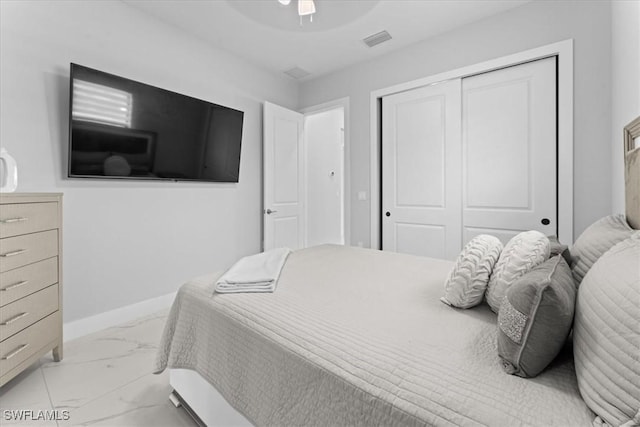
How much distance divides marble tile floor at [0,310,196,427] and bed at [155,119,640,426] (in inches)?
6.2

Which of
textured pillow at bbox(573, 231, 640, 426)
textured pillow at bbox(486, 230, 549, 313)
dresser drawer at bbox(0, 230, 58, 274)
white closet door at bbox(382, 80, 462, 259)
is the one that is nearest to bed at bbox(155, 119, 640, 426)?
textured pillow at bbox(573, 231, 640, 426)

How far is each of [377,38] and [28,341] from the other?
11.9 ft

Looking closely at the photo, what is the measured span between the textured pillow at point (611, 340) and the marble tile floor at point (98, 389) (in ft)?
5.17

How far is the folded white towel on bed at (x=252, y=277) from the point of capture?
1.38 m

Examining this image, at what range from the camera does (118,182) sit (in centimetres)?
250

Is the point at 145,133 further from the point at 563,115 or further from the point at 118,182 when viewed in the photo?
the point at 563,115

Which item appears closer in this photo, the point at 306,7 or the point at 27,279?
the point at 27,279

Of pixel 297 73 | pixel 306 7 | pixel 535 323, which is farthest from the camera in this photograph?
pixel 297 73

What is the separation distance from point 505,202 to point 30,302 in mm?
3545

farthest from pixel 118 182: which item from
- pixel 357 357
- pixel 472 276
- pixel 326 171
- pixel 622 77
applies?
pixel 622 77

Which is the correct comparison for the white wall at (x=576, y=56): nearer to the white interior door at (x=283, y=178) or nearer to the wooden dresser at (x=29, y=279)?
the white interior door at (x=283, y=178)

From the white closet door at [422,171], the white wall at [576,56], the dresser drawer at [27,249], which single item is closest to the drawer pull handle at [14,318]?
the dresser drawer at [27,249]

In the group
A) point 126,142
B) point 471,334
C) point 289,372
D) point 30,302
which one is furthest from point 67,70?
point 471,334

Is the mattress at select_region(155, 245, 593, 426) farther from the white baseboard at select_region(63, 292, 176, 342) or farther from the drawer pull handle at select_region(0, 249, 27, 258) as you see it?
the white baseboard at select_region(63, 292, 176, 342)
